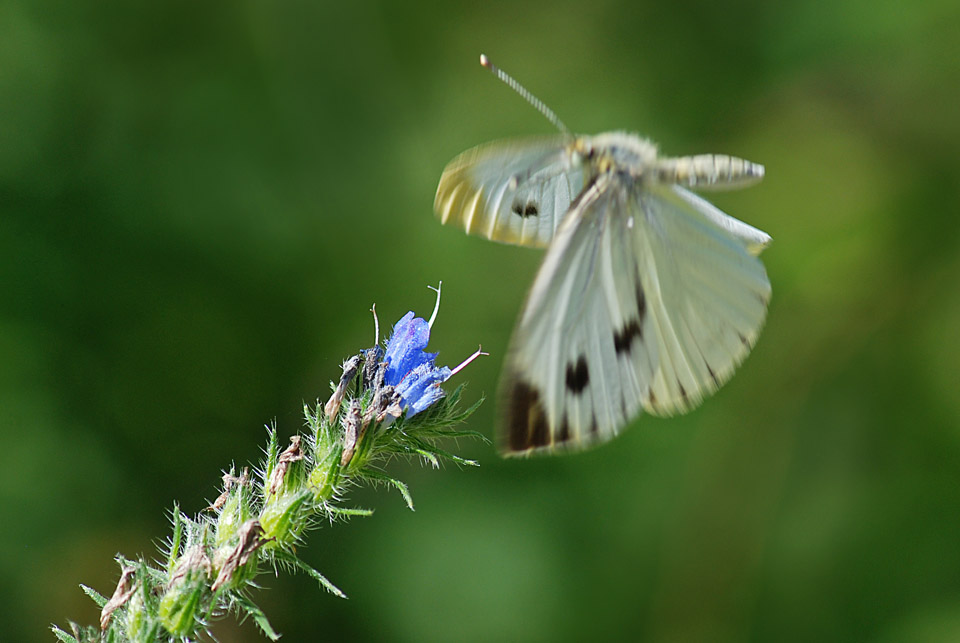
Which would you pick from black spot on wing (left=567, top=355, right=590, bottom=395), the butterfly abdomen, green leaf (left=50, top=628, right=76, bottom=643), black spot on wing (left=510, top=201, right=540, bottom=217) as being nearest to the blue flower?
black spot on wing (left=567, top=355, right=590, bottom=395)

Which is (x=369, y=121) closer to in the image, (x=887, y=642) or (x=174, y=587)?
(x=174, y=587)

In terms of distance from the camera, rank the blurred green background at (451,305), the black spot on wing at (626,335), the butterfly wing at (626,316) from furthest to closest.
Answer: the blurred green background at (451,305)
the black spot on wing at (626,335)
the butterfly wing at (626,316)

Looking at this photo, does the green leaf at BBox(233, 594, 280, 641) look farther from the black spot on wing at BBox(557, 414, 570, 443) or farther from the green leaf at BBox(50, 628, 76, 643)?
the black spot on wing at BBox(557, 414, 570, 443)

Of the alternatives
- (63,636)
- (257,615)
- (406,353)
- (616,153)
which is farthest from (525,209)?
(63,636)

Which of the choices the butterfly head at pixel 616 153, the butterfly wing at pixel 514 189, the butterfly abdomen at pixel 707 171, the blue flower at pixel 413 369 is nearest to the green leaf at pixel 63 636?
the blue flower at pixel 413 369

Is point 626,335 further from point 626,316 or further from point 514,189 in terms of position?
point 514,189

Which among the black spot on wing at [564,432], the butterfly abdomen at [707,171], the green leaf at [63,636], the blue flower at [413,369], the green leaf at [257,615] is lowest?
the green leaf at [63,636]

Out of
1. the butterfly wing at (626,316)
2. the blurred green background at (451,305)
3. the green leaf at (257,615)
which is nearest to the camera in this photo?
the green leaf at (257,615)

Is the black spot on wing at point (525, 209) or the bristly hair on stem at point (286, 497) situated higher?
the black spot on wing at point (525, 209)

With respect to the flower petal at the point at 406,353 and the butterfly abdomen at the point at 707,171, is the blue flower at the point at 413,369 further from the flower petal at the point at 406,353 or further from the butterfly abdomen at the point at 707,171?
the butterfly abdomen at the point at 707,171
